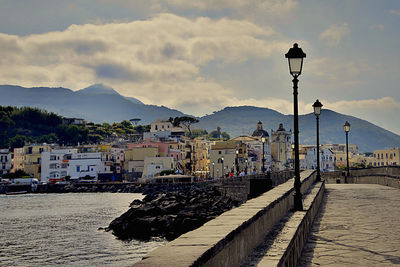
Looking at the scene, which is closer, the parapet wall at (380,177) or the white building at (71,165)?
the parapet wall at (380,177)

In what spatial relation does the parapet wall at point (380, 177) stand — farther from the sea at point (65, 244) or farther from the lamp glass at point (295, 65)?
the lamp glass at point (295, 65)

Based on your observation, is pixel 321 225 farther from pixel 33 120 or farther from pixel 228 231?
pixel 33 120

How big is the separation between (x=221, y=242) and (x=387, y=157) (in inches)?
7521

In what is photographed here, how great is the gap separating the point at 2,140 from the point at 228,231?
584 feet

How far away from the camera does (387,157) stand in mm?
184125

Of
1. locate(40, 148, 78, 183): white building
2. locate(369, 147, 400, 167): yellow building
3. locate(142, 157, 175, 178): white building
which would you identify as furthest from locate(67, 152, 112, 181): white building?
locate(369, 147, 400, 167): yellow building

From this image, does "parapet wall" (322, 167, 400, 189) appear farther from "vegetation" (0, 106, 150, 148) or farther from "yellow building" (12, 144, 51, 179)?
"vegetation" (0, 106, 150, 148)

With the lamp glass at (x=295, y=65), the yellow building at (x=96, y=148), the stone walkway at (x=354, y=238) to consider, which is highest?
the yellow building at (x=96, y=148)

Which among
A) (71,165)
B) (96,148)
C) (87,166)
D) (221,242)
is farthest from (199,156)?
(221,242)

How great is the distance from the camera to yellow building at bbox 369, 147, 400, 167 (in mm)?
175125

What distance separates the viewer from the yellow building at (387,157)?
575ft

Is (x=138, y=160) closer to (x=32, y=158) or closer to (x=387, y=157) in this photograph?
(x=32, y=158)

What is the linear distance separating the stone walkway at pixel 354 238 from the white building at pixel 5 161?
149 meters

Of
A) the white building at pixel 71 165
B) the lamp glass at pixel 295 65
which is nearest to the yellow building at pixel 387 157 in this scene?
the white building at pixel 71 165
